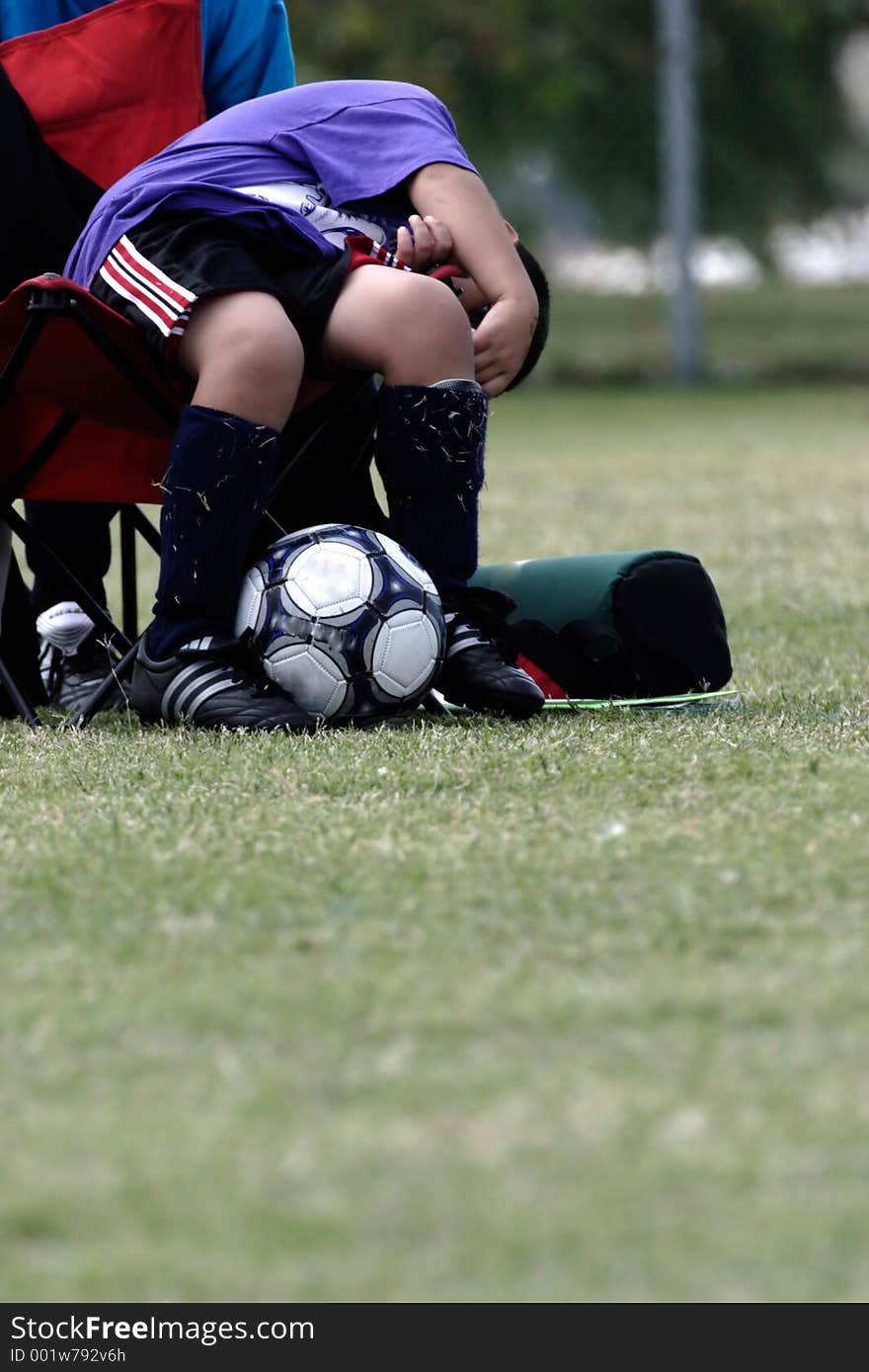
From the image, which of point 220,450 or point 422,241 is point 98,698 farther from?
point 422,241

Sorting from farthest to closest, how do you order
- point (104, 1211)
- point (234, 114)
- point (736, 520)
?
point (736, 520)
point (234, 114)
point (104, 1211)

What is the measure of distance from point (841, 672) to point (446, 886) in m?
1.77

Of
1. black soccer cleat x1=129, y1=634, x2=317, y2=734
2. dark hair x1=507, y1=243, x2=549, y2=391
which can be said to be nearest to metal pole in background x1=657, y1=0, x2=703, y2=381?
dark hair x1=507, y1=243, x2=549, y2=391

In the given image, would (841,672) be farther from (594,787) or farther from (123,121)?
(123,121)

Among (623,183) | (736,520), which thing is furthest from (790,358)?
(736,520)

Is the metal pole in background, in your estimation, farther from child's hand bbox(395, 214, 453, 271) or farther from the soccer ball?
the soccer ball

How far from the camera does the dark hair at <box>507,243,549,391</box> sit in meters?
3.31

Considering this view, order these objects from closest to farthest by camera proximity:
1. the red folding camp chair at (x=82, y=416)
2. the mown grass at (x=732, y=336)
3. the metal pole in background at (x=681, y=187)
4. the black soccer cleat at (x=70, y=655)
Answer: the red folding camp chair at (x=82, y=416) < the black soccer cleat at (x=70, y=655) < the metal pole in background at (x=681, y=187) < the mown grass at (x=732, y=336)

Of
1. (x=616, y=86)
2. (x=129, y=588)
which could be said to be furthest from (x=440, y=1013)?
(x=616, y=86)

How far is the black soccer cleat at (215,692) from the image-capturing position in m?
3.00

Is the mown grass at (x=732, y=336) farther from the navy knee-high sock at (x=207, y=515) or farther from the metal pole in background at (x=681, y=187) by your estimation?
the navy knee-high sock at (x=207, y=515)

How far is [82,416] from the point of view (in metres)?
3.28

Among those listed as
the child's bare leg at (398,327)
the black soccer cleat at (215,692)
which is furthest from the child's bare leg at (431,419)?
the black soccer cleat at (215,692)

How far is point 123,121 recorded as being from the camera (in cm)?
352
